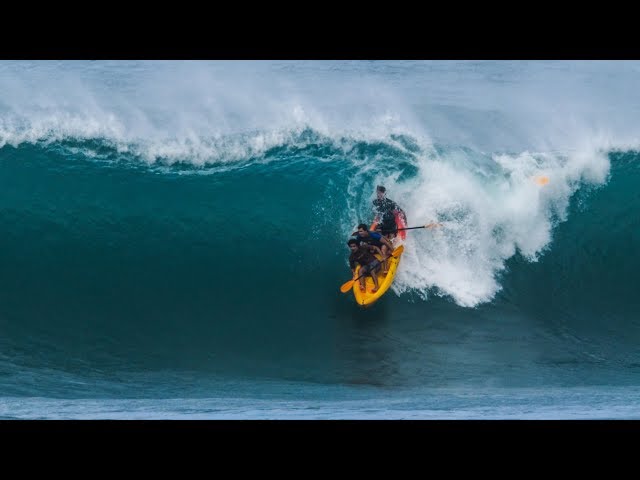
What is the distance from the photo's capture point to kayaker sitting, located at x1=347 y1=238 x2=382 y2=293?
15289mm

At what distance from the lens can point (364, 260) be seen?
15.4 m

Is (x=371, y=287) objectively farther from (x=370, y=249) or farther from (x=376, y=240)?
(x=376, y=240)

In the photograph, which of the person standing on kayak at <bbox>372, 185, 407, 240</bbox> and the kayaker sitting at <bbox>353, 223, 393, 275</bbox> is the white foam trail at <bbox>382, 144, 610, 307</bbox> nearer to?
the person standing on kayak at <bbox>372, 185, 407, 240</bbox>

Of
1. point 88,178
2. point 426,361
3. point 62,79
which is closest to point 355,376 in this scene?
point 426,361

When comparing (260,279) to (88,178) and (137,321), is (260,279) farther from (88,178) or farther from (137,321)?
(88,178)

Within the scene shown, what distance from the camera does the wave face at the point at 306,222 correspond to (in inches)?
595

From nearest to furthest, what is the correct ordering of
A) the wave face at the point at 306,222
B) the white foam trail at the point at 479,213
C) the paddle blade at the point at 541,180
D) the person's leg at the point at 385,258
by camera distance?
1. the wave face at the point at 306,222
2. the person's leg at the point at 385,258
3. the white foam trail at the point at 479,213
4. the paddle blade at the point at 541,180

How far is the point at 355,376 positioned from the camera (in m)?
14.4

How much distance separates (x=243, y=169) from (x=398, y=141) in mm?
3093

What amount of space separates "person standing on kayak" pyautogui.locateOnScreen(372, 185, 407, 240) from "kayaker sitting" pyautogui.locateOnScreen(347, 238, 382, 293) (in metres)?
0.69

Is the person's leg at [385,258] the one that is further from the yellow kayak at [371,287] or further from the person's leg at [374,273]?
the person's leg at [374,273]

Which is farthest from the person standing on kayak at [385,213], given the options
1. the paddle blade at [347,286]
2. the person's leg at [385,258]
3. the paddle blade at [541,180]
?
the paddle blade at [541,180]

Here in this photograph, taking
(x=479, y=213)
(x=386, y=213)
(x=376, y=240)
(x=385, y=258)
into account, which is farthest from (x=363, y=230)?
(x=479, y=213)

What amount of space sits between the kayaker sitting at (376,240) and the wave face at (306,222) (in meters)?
0.69
